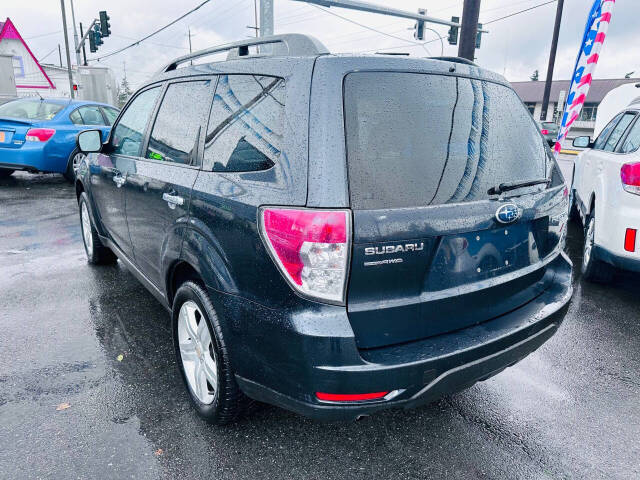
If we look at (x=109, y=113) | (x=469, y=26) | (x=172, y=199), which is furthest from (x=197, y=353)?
(x=469, y=26)

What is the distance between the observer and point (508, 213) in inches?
82.1

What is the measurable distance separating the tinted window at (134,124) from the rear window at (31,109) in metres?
6.44

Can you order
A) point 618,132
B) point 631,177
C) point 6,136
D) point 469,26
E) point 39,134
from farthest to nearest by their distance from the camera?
point 469,26
point 39,134
point 6,136
point 618,132
point 631,177

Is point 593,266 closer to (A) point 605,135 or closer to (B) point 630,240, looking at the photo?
(B) point 630,240

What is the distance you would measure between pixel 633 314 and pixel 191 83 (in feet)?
13.0

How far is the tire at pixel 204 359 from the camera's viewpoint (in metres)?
2.20

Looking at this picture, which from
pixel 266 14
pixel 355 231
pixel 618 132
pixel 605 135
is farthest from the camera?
pixel 266 14

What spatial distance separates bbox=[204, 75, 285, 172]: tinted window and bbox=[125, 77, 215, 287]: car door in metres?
0.13

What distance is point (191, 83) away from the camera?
8.94 ft

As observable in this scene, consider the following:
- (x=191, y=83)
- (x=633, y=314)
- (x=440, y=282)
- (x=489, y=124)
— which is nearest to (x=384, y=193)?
(x=440, y=282)

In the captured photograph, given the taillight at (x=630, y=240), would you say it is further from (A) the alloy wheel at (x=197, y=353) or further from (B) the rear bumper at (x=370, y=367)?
(A) the alloy wheel at (x=197, y=353)

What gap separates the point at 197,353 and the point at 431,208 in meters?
1.45

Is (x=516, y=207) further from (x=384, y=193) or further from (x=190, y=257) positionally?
(x=190, y=257)

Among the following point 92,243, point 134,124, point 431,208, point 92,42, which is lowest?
point 92,243
